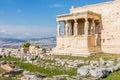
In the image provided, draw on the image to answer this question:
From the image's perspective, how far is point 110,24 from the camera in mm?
39438

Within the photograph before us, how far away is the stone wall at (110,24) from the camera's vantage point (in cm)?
3825

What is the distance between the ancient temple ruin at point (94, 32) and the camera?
38.2 meters

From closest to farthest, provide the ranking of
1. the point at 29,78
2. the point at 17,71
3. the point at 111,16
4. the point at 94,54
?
the point at 29,78
the point at 17,71
the point at 94,54
the point at 111,16

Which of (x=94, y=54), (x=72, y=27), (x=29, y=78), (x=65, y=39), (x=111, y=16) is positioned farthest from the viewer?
(x=72, y=27)

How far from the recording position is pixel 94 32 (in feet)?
135

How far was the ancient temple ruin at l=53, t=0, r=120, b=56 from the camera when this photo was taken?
38219 millimetres

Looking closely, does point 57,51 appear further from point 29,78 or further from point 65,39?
point 29,78

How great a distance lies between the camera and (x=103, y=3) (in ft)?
132

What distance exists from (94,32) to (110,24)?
292 cm

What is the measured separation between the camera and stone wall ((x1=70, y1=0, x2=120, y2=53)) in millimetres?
38253

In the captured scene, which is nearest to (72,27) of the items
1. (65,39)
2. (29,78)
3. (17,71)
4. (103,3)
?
(65,39)

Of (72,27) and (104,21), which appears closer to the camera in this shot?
(104,21)

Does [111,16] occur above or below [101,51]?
above

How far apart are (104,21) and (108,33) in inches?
78.1
